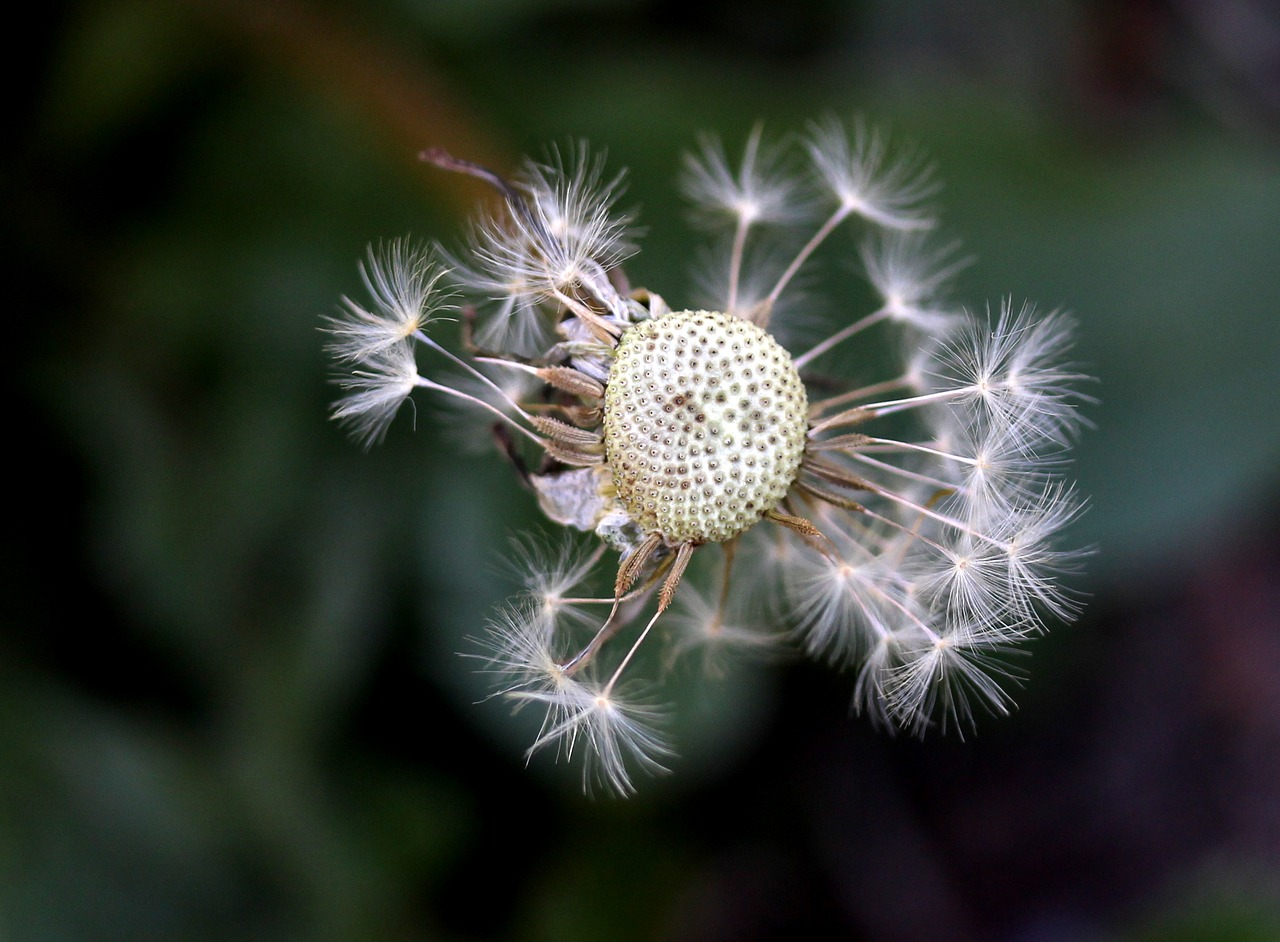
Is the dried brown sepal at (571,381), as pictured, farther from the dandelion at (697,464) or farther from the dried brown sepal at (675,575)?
the dried brown sepal at (675,575)

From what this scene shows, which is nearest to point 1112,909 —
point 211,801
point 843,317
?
point 843,317

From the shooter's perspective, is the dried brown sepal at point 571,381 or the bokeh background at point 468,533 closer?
the dried brown sepal at point 571,381

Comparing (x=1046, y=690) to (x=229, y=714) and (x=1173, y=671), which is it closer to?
(x=1173, y=671)

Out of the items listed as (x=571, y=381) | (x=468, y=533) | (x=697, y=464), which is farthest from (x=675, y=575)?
(x=468, y=533)

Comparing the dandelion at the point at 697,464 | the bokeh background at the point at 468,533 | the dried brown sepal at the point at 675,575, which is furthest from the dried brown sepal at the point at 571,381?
the bokeh background at the point at 468,533

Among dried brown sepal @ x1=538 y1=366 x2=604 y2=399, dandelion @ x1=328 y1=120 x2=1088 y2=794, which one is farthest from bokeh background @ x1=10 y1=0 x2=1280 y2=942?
dried brown sepal @ x1=538 y1=366 x2=604 y2=399

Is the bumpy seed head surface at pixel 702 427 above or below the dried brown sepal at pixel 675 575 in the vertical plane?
above
